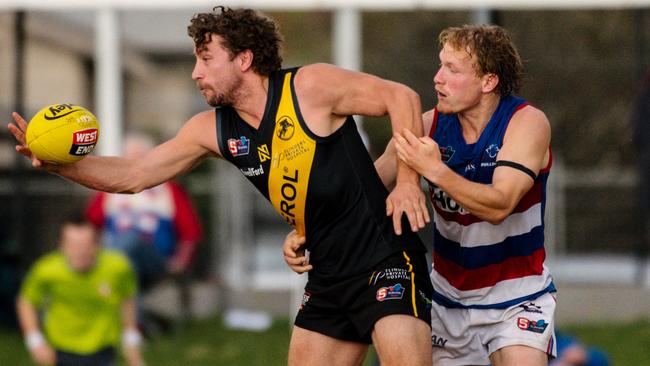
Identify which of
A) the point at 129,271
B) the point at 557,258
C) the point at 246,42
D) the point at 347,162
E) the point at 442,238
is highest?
the point at 246,42

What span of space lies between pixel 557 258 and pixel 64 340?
6099mm

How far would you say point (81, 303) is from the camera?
8.33 m

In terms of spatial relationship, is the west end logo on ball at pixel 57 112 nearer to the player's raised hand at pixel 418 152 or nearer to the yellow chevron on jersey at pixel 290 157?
the yellow chevron on jersey at pixel 290 157

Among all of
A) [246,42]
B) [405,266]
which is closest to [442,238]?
[405,266]

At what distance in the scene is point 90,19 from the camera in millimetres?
11969

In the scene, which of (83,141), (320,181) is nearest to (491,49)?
(320,181)

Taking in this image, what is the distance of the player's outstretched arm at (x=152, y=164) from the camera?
5.55m

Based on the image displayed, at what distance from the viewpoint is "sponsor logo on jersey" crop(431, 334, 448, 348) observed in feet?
18.4

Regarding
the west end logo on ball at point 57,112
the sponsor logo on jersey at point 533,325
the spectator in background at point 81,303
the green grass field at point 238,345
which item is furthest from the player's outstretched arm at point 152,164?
the green grass field at point 238,345

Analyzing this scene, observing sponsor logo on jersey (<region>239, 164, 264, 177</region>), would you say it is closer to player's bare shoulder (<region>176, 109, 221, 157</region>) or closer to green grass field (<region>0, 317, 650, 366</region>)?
player's bare shoulder (<region>176, 109, 221, 157</region>)

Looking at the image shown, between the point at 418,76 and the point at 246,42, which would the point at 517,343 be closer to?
the point at 246,42

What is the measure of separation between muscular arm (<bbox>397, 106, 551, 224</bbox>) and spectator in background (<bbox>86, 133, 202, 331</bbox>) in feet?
19.7

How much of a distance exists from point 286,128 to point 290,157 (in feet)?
0.42

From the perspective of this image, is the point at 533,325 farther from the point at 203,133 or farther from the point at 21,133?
the point at 21,133
